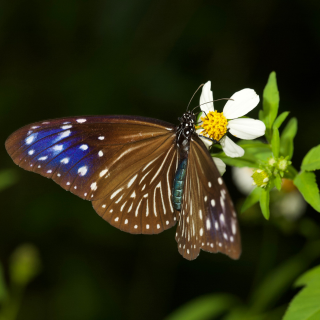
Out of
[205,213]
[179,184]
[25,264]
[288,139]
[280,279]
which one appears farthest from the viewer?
[25,264]

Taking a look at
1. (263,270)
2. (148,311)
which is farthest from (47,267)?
(263,270)

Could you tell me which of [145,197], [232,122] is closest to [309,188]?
[232,122]

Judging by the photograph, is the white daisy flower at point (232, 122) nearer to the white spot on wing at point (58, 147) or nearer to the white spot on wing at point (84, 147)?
the white spot on wing at point (84, 147)

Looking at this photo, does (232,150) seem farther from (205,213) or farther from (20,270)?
(20,270)

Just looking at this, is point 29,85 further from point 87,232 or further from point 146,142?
point 146,142

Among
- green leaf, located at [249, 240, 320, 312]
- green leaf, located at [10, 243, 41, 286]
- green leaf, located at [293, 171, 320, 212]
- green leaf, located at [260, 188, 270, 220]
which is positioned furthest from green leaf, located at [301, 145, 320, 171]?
green leaf, located at [10, 243, 41, 286]

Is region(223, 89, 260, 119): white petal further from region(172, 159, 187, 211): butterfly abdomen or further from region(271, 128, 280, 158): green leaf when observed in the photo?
region(172, 159, 187, 211): butterfly abdomen

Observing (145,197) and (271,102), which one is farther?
(145,197)
